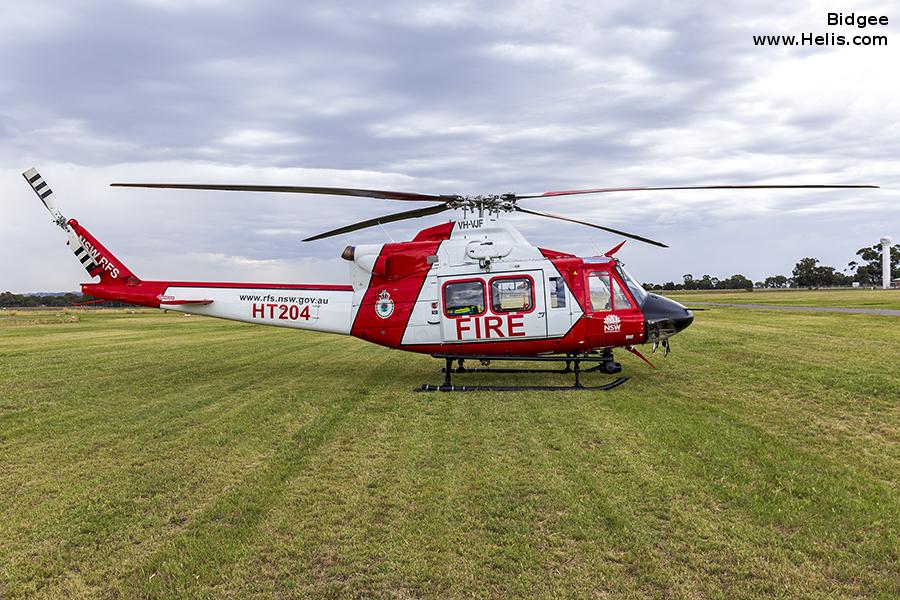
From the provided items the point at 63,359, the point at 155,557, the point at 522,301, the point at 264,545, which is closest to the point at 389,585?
the point at 264,545

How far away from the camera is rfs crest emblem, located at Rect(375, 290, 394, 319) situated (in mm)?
11133

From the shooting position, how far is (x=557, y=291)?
10406 millimetres

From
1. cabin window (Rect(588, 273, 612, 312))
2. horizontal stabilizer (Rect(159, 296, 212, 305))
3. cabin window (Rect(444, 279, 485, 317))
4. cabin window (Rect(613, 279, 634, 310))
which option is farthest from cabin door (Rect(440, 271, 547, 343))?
horizontal stabilizer (Rect(159, 296, 212, 305))

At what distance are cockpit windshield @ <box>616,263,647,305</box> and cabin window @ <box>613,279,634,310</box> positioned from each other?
0.20 meters

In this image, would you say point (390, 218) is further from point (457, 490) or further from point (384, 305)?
point (457, 490)

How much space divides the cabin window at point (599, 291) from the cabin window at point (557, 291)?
0.53m

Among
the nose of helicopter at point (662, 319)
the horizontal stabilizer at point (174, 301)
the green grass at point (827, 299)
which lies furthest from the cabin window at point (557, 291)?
the green grass at point (827, 299)

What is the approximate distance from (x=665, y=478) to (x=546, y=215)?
6.14 m

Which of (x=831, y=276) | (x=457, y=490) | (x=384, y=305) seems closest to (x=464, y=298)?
(x=384, y=305)

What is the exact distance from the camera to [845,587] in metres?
3.56

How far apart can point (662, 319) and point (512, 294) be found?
287cm

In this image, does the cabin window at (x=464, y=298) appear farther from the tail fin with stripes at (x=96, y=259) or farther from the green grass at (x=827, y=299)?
the green grass at (x=827, y=299)

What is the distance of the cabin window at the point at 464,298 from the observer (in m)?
10.5

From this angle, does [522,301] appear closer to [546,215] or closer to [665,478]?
[546,215]
